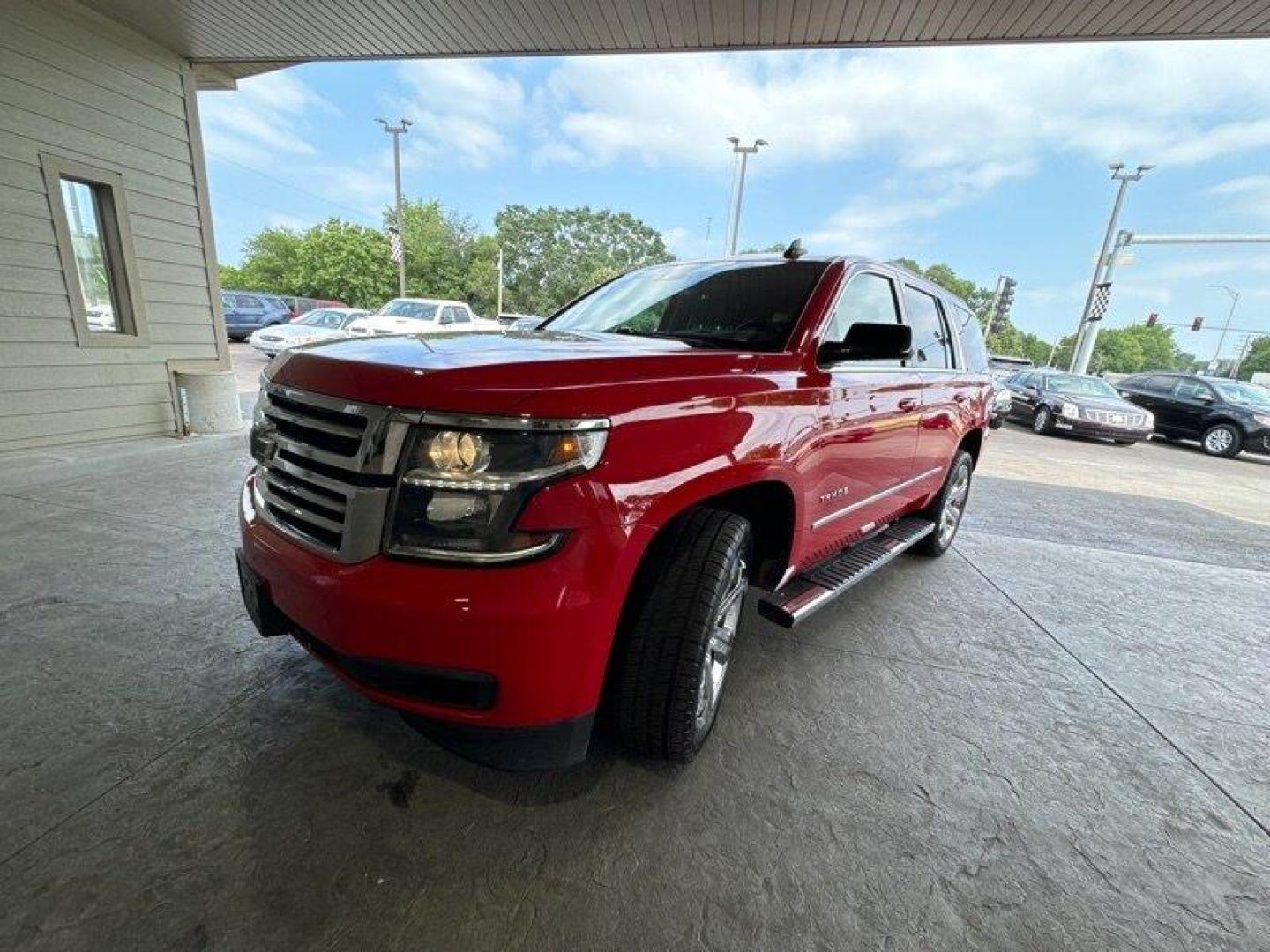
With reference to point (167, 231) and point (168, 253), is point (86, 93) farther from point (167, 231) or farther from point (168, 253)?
point (168, 253)

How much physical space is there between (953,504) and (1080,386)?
36.7 feet

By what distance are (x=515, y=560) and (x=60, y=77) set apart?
6952mm

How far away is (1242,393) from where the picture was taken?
1220cm

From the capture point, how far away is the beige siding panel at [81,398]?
5016mm

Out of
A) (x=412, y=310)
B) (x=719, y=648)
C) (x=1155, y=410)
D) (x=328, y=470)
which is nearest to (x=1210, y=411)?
Answer: (x=1155, y=410)

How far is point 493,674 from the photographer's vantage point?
1.36 metres

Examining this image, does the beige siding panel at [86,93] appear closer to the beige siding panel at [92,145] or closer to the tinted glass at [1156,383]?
the beige siding panel at [92,145]

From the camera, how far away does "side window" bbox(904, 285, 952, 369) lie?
10.5ft

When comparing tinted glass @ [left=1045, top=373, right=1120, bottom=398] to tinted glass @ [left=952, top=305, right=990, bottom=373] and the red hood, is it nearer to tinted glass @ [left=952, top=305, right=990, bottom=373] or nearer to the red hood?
tinted glass @ [left=952, top=305, right=990, bottom=373]

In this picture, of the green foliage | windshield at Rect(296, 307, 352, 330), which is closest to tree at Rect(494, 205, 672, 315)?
windshield at Rect(296, 307, 352, 330)

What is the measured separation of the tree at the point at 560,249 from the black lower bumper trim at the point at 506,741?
147 feet

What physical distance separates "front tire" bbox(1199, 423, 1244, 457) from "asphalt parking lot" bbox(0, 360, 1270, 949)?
12.2 metres

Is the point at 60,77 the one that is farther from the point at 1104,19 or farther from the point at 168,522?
the point at 1104,19

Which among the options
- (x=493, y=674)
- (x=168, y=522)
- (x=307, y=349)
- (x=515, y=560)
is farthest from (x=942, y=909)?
(x=168, y=522)
